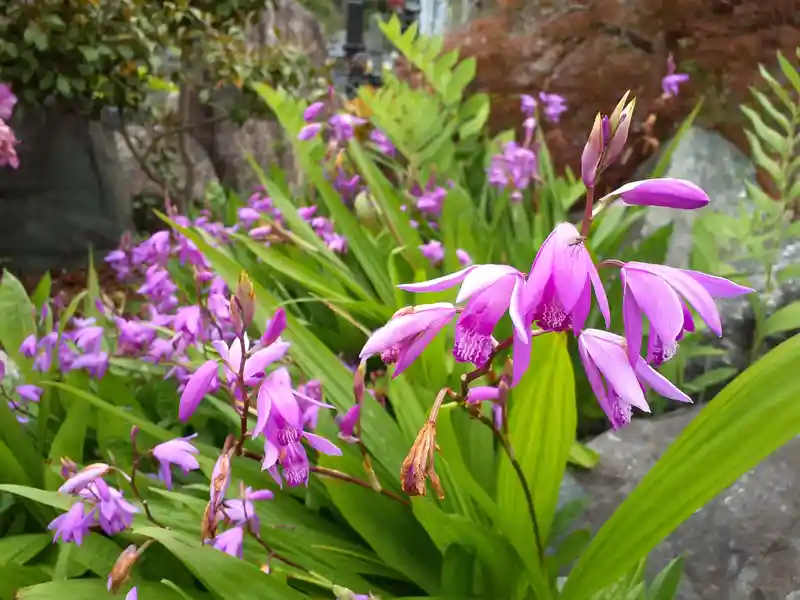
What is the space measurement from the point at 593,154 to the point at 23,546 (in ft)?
3.38

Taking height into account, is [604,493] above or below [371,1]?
below

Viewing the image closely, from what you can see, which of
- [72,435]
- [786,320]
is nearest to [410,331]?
[72,435]

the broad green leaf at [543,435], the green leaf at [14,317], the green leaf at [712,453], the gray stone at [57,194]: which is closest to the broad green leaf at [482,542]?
the broad green leaf at [543,435]

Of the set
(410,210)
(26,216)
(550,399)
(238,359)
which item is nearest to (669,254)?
(410,210)

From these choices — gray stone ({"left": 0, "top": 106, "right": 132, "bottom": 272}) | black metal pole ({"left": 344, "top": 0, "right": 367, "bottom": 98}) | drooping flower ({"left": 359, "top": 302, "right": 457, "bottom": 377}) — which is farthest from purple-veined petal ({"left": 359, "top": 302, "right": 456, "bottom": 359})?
black metal pole ({"left": 344, "top": 0, "right": 367, "bottom": 98})

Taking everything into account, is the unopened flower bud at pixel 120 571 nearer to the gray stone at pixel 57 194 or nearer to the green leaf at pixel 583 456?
the green leaf at pixel 583 456

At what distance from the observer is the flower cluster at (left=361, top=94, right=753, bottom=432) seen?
1.27 feet

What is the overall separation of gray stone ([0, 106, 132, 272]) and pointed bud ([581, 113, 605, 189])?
13.0 ft

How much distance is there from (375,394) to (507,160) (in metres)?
0.99

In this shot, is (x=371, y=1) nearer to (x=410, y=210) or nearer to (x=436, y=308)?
(x=410, y=210)

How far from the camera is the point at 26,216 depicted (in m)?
3.93

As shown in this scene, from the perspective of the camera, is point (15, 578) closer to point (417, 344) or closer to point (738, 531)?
point (417, 344)

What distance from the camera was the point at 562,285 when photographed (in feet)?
1.24

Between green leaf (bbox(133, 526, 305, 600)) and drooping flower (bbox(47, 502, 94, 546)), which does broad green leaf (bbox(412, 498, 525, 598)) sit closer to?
green leaf (bbox(133, 526, 305, 600))
